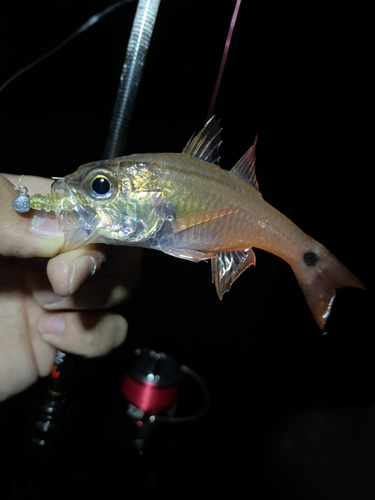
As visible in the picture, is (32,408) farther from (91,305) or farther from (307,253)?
(307,253)

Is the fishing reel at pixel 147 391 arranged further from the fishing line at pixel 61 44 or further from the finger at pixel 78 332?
the fishing line at pixel 61 44

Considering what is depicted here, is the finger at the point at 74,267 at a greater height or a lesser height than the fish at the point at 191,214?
lesser

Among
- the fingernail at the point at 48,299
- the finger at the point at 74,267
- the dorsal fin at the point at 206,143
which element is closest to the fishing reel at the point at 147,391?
the fingernail at the point at 48,299

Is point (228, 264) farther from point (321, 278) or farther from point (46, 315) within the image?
point (46, 315)

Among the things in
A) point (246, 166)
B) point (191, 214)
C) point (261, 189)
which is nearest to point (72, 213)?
point (191, 214)

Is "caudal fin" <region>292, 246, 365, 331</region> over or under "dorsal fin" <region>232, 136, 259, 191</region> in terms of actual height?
under

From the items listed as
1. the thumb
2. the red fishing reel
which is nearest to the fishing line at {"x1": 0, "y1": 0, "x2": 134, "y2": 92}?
the thumb

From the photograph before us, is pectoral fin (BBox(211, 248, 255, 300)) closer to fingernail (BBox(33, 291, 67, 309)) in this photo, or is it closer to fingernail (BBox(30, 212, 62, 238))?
fingernail (BBox(30, 212, 62, 238))
